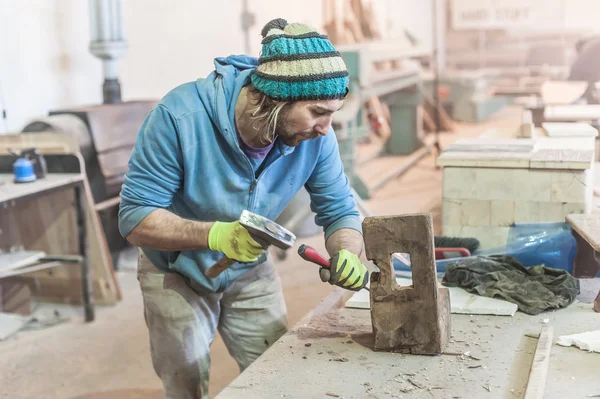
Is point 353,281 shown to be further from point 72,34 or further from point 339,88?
point 72,34

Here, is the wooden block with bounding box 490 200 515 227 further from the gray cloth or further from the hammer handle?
the hammer handle

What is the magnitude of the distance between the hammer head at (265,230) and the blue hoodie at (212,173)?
0.97 feet

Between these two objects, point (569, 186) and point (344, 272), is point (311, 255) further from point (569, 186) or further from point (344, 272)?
point (569, 186)

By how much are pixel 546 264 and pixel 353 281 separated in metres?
0.86

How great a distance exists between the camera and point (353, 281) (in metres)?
1.73

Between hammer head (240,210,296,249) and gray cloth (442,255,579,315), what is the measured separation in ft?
2.19

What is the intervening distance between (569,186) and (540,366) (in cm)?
104

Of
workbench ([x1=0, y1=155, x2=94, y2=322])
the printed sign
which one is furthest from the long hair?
the printed sign

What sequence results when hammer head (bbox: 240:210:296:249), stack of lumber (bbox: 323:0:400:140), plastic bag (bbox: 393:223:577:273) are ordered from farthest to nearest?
stack of lumber (bbox: 323:0:400:140) → plastic bag (bbox: 393:223:577:273) → hammer head (bbox: 240:210:296:249)

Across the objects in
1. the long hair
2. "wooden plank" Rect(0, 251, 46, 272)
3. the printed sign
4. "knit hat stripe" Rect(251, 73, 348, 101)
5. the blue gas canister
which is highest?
the printed sign

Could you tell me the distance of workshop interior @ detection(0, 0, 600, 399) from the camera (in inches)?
63.4

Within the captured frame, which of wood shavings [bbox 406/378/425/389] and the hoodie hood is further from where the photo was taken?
the hoodie hood

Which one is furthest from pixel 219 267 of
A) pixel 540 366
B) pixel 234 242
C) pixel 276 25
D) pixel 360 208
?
pixel 360 208

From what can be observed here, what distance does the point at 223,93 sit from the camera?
1.79 metres
